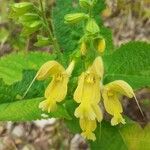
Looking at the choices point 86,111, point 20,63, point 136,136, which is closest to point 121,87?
point 86,111

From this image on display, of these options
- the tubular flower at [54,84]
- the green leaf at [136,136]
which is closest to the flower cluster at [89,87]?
the tubular flower at [54,84]

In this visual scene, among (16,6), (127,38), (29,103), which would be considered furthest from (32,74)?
(127,38)

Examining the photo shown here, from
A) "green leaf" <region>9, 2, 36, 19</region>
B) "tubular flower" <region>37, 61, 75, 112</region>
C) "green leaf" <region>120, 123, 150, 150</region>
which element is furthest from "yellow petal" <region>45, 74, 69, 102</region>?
→ "green leaf" <region>120, 123, 150, 150</region>

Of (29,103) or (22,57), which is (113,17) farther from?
(29,103)

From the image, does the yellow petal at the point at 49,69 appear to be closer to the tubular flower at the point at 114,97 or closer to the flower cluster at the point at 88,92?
the flower cluster at the point at 88,92

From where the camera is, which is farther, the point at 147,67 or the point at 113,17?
the point at 113,17

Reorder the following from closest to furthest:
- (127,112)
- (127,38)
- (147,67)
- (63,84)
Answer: (63,84), (147,67), (127,112), (127,38)
